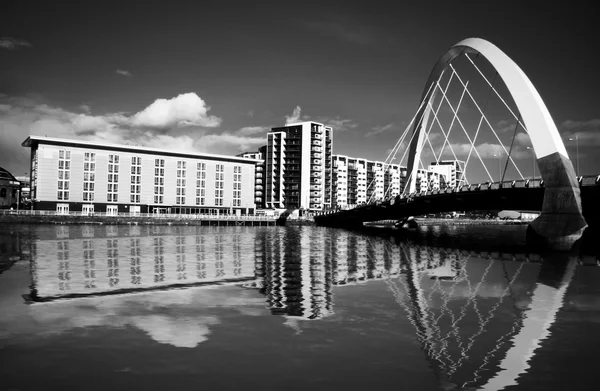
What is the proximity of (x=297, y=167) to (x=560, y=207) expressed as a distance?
132 metres

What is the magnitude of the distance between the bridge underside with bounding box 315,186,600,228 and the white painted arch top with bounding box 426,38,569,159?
5.08 metres

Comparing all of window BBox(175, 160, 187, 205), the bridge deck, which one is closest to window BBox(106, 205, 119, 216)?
window BBox(175, 160, 187, 205)

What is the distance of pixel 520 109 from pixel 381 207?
137 ft

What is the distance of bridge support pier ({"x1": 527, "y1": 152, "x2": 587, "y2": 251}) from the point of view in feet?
137

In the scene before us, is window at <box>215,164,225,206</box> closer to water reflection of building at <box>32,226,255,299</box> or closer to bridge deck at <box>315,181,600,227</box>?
bridge deck at <box>315,181,600,227</box>

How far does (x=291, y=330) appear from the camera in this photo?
13617mm

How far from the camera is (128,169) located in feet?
402

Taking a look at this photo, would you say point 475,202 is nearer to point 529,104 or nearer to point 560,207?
point 529,104

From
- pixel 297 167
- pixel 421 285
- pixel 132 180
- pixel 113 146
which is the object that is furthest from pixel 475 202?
pixel 297 167

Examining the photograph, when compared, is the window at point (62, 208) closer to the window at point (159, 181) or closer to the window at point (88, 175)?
the window at point (88, 175)

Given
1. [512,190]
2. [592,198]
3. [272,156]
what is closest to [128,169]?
[272,156]

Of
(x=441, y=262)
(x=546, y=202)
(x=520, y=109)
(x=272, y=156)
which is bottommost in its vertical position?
(x=441, y=262)

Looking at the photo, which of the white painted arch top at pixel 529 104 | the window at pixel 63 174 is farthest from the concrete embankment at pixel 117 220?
the white painted arch top at pixel 529 104

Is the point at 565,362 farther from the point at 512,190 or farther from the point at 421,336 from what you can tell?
the point at 512,190
